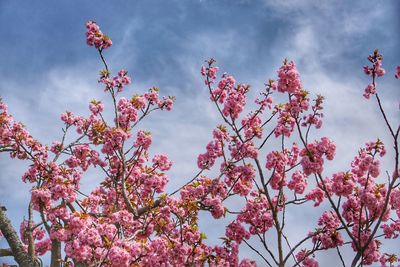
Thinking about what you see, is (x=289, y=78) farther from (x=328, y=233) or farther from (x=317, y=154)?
(x=328, y=233)

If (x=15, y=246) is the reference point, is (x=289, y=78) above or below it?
above

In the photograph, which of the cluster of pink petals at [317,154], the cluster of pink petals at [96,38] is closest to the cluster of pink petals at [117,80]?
the cluster of pink petals at [96,38]

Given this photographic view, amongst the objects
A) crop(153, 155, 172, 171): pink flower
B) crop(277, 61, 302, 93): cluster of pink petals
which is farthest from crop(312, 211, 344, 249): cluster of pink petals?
crop(153, 155, 172, 171): pink flower

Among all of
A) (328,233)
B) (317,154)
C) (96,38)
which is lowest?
(328,233)

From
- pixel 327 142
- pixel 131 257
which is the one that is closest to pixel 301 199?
pixel 327 142

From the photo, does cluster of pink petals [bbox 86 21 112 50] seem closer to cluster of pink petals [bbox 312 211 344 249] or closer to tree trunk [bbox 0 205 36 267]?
tree trunk [bbox 0 205 36 267]


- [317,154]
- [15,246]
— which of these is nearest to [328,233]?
[317,154]

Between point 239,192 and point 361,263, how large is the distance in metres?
3.65

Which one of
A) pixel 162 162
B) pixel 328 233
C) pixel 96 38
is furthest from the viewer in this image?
pixel 162 162

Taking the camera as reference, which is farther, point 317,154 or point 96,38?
point 96,38

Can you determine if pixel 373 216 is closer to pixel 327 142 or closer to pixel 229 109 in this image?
pixel 327 142

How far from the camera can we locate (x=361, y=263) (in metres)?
8.87

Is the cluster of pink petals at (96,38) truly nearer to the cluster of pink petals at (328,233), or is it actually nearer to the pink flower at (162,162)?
the pink flower at (162,162)

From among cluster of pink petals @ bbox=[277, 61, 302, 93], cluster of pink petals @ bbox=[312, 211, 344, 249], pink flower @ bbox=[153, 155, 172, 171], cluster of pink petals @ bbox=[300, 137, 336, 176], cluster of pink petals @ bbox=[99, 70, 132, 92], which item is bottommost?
cluster of pink petals @ bbox=[312, 211, 344, 249]
